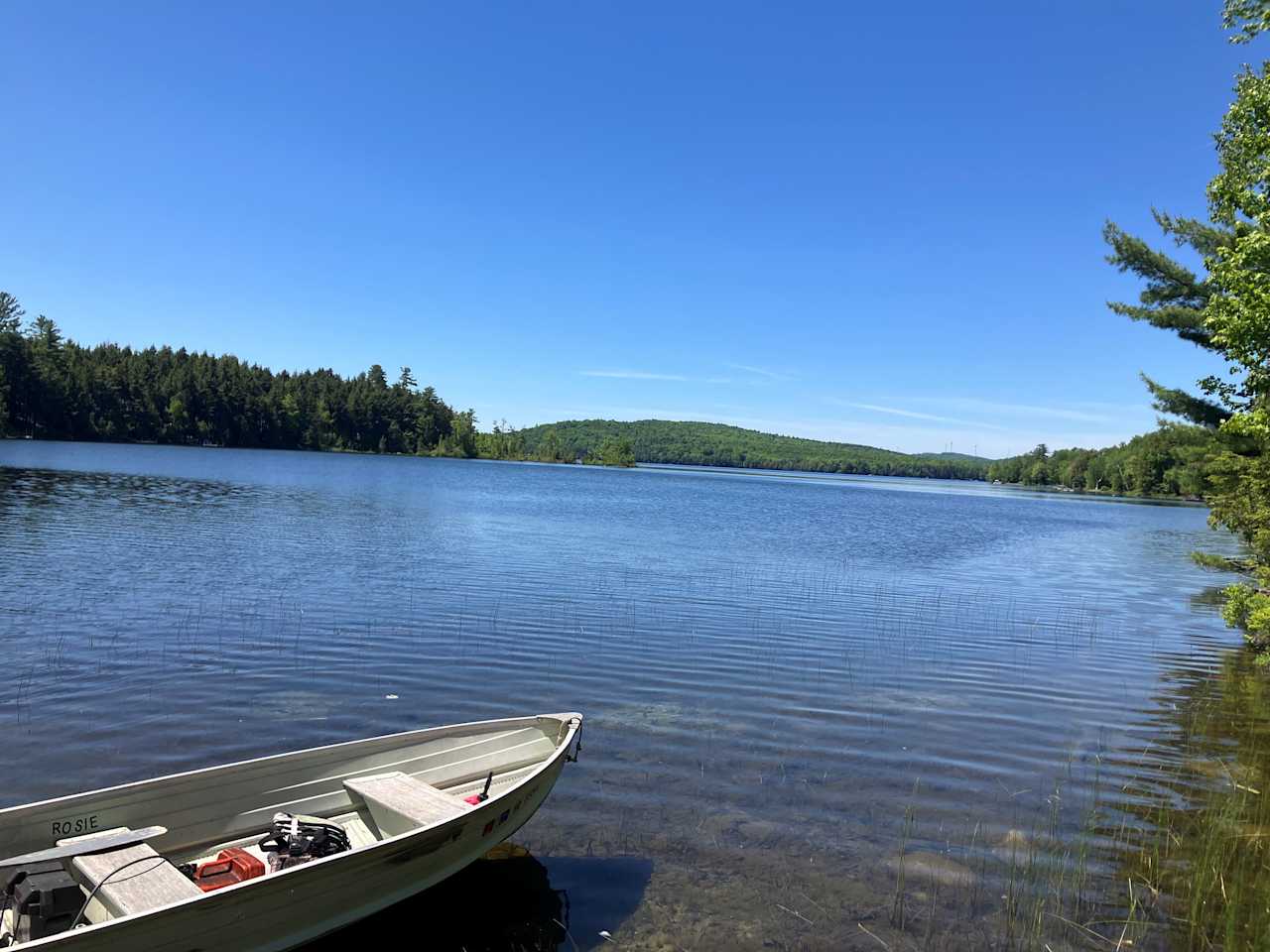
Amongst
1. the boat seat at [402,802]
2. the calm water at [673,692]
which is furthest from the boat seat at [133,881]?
the calm water at [673,692]

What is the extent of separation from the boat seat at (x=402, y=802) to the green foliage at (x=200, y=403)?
12187cm

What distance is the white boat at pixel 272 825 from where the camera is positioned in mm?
5805

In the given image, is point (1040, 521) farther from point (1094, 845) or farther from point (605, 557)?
point (1094, 845)

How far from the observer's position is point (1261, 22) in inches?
541

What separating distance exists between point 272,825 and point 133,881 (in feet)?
5.03

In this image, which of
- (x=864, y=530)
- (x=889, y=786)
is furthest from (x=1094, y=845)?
(x=864, y=530)

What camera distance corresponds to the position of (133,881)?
6117 mm

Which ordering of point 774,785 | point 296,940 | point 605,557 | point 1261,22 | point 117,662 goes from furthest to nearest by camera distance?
point 605,557
point 117,662
point 1261,22
point 774,785
point 296,940

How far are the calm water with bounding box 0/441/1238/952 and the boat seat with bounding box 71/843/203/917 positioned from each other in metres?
2.04

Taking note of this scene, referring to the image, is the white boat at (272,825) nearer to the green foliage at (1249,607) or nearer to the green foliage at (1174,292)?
the green foliage at (1249,607)

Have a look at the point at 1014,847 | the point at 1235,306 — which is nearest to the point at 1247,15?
the point at 1235,306

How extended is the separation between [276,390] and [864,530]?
449 ft

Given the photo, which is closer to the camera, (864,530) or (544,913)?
(544,913)

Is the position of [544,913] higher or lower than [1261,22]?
lower
